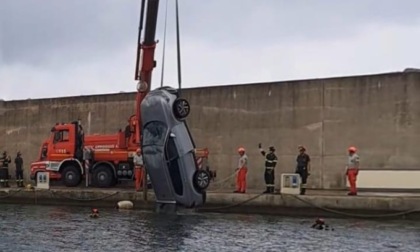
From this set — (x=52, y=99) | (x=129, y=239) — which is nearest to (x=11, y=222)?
(x=129, y=239)

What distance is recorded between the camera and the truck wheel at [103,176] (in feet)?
86.7

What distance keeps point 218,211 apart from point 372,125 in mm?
6509

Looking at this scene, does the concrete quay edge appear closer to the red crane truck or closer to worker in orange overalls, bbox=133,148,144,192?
worker in orange overalls, bbox=133,148,144,192

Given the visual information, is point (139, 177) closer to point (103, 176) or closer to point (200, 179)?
point (103, 176)

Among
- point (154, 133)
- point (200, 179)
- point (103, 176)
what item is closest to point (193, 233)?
point (200, 179)

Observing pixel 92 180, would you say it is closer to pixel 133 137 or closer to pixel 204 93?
pixel 133 137

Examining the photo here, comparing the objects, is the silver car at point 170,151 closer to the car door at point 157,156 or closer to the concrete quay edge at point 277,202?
the car door at point 157,156

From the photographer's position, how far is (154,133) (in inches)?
759

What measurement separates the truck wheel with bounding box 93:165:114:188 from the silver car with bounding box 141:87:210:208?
7.03 meters

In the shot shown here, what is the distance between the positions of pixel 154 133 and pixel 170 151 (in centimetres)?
64

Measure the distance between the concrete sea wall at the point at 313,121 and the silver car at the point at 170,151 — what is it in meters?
6.82

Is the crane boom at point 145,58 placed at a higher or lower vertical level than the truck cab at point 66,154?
higher

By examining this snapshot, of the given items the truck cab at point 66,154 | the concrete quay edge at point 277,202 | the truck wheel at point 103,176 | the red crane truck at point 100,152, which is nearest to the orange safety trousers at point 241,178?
the concrete quay edge at point 277,202

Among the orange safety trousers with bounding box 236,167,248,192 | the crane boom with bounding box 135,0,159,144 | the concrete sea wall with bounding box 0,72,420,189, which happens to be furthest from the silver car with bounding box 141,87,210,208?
the concrete sea wall with bounding box 0,72,420,189
